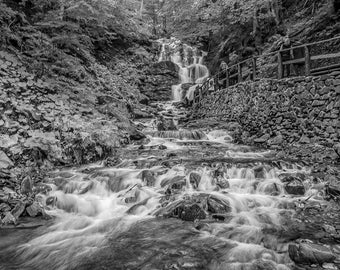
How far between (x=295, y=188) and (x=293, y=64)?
19.8 ft

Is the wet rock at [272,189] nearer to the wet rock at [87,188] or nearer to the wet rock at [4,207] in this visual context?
the wet rock at [87,188]

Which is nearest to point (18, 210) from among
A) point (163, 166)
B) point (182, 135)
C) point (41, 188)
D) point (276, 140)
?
point (41, 188)

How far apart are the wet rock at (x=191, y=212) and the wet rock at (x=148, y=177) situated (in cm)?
167

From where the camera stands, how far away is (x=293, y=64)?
33.7 ft

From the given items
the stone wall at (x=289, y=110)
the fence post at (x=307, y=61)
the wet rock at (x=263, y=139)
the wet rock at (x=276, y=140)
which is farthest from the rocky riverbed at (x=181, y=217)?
the fence post at (x=307, y=61)

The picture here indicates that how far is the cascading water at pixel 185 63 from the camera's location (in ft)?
75.0

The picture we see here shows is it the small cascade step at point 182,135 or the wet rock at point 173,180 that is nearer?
the wet rock at point 173,180

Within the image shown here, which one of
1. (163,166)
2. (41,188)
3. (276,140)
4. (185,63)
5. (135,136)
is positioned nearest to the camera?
(41,188)

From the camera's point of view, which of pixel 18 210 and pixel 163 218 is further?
pixel 163 218

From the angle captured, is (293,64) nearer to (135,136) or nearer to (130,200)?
(135,136)

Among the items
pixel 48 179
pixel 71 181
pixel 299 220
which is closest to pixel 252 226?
pixel 299 220

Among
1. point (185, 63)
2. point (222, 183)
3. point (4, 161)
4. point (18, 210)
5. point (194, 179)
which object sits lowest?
point (18, 210)

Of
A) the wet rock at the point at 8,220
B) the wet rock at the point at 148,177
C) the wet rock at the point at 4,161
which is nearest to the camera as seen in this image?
the wet rock at the point at 8,220

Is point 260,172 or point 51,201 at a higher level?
point 260,172
